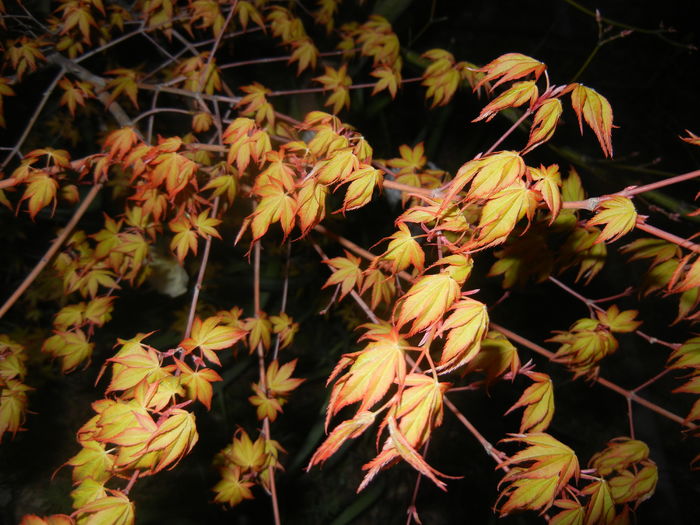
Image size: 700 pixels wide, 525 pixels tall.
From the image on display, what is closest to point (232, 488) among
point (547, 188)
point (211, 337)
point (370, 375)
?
point (211, 337)

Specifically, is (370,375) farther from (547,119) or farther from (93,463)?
(93,463)

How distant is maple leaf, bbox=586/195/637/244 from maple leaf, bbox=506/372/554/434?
42 centimetres

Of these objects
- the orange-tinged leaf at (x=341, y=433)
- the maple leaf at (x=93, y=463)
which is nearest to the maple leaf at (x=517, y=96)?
the orange-tinged leaf at (x=341, y=433)

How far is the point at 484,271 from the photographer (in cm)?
233

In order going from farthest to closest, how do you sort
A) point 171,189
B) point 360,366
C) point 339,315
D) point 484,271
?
1. point 339,315
2. point 484,271
3. point 171,189
4. point 360,366

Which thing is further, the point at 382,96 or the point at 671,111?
the point at 671,111

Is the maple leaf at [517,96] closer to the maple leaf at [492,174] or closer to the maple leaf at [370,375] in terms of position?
the maple leaf at [492,174]

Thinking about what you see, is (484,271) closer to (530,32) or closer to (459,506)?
(459,506)

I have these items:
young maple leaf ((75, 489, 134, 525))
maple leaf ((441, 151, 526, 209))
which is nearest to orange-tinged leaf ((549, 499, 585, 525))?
maple leaf ((441, 151, 526, 209))

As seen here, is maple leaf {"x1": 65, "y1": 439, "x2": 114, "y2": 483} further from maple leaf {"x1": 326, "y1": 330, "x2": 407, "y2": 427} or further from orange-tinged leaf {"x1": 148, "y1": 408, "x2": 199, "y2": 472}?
maple leaf {"x1": 326, "y1": 330, "x2": 407, "y2": 427}

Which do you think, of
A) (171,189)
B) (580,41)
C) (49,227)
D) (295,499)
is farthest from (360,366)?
(580,41)

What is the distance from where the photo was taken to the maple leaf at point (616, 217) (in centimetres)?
73

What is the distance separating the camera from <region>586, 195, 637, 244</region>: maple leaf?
73 centimetres

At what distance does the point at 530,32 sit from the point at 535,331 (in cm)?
313
